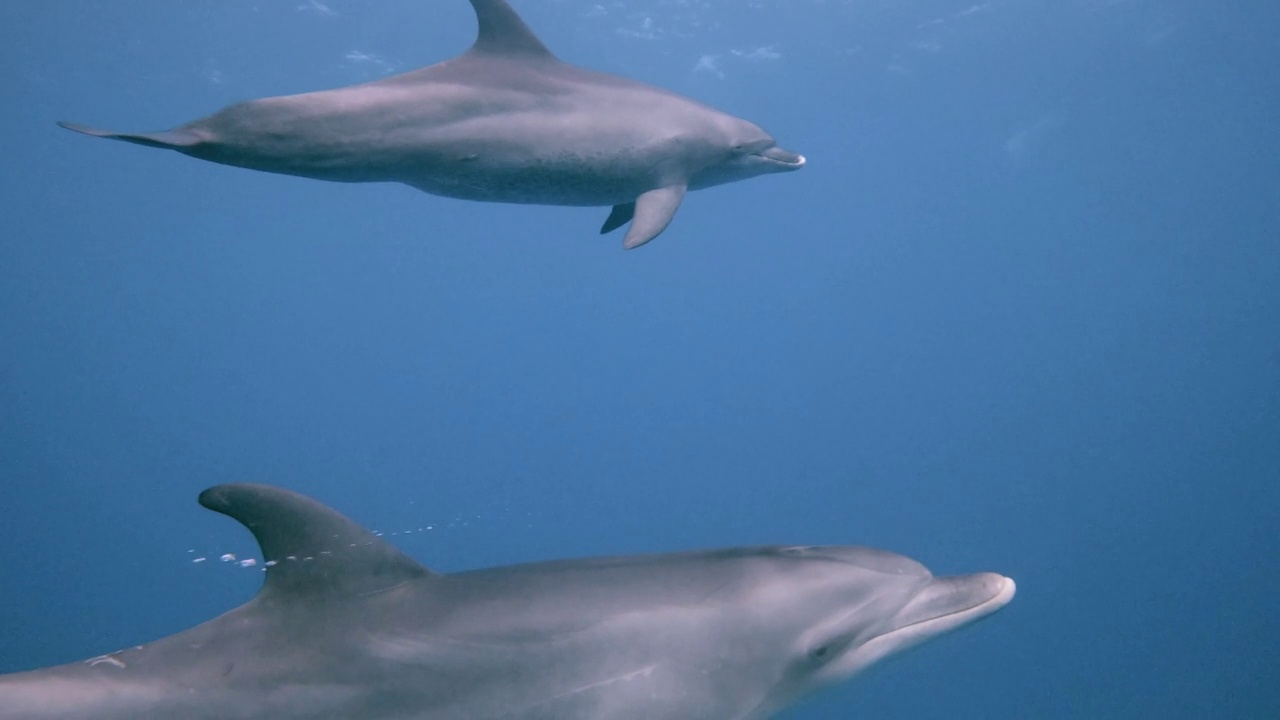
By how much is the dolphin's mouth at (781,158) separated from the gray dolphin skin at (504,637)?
4.44 m

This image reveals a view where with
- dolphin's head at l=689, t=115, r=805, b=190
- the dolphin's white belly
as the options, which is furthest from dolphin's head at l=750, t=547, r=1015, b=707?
dolphin's head at l=689, t=115, r=805, b=190

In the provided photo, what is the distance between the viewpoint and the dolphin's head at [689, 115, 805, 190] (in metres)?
7.32

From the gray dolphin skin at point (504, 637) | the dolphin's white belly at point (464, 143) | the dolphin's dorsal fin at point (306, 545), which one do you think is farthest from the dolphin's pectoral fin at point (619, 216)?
the dolphin's dorsal fin at point (306, 545)

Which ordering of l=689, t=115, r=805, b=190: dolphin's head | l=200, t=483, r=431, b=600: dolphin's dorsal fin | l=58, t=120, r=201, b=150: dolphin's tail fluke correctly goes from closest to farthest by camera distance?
l=200, t=483, r=431, b=600: dolphin's dorsal fin → l=58, t=120, r=201, b=150: dolphin's tail fluke → l=689, t=115, r=805, b=190: dolphin's head

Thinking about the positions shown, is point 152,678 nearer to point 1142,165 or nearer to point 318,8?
point 318,8

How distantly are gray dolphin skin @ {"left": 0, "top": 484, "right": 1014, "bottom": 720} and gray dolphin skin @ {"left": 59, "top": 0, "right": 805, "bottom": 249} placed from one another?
234cm

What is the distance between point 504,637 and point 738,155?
5134 millimetres

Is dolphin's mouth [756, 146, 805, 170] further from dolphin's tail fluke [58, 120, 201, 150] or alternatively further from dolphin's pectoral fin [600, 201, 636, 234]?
dolphin's tail fluke [58, 120, 201, 150]

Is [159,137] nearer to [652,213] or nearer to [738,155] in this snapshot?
[652,213]

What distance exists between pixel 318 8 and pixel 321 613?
20.6 metres

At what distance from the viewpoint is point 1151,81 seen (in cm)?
2650

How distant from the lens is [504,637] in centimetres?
360

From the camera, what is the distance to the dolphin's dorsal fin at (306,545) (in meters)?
3.67

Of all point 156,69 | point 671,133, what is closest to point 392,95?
point 671,133
